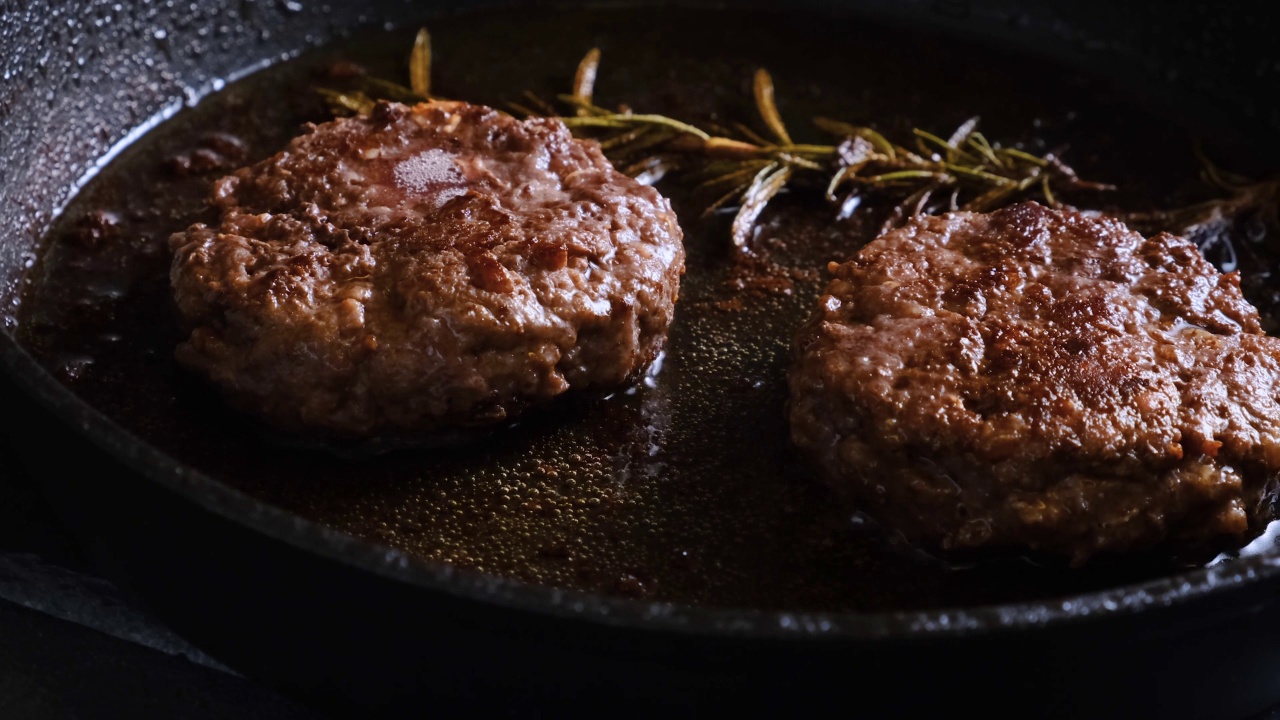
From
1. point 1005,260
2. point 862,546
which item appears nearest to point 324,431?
point 862,546

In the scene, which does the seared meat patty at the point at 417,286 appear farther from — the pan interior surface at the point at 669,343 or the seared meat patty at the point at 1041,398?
the seared meat patty at the point at 1041,398

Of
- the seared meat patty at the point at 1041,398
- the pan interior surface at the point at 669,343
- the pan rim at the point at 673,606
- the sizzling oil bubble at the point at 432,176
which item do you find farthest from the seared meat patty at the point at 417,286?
the pan rim at the point at 673,606

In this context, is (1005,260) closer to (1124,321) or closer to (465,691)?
(1124,321)

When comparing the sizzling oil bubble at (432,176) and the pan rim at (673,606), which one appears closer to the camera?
the pan rim at (673,606)

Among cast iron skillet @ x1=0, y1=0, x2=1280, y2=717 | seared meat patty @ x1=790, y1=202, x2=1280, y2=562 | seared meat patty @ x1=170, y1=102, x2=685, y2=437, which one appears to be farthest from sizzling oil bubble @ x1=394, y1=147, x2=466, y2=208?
cast iron skillet @ x1=0, y1=0, x2=1280, y2=717

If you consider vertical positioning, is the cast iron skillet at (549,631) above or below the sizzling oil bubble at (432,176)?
below

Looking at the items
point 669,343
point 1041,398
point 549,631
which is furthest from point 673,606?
point 669,343

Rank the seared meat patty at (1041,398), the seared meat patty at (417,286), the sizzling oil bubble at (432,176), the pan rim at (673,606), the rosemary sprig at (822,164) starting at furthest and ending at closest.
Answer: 1. the rosemary sprig at (822,164)
2. the sizzling oil bubble at (432,176)
3. the seared meat patty at (417,286)
4. the seared meat patty at (1041,398)
5. the pan rim at (673,606)
